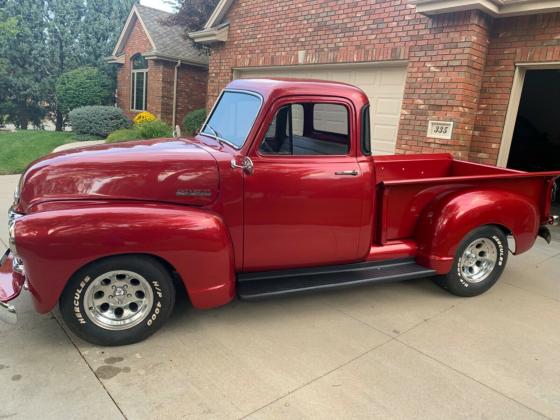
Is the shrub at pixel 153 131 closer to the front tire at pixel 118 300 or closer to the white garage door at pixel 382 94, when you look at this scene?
the white garage door at pixel 382 94

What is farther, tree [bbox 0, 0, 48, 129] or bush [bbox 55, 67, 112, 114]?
tree [bbox 0, 0, 48, 129]

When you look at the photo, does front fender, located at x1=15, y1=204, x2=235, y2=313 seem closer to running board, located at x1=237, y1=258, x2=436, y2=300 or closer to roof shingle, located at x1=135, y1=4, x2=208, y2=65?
running board, located at x1=237, y1=258, x2=436, y2=300

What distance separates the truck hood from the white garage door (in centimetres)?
539

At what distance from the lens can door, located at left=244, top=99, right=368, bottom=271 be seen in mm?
3539

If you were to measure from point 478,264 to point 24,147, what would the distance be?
14.1 m

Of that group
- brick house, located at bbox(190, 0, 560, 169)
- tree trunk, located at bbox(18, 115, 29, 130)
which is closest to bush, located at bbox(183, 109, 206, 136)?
brick house, located at bbox(190, 0, 560, 169)

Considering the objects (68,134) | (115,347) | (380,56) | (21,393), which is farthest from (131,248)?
(68,134)

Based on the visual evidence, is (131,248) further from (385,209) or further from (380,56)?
(380,56)

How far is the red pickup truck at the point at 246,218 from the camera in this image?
3043 mm

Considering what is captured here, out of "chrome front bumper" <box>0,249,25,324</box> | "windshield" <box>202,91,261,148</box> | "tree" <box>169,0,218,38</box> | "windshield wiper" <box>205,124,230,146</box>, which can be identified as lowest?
"chrome front bumper" <box>0,249,25,324</box>

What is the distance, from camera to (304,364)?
3168mm

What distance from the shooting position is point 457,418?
2686 millimetres

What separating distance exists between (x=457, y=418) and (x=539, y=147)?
1246cm

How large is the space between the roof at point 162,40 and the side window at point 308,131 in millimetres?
14026
